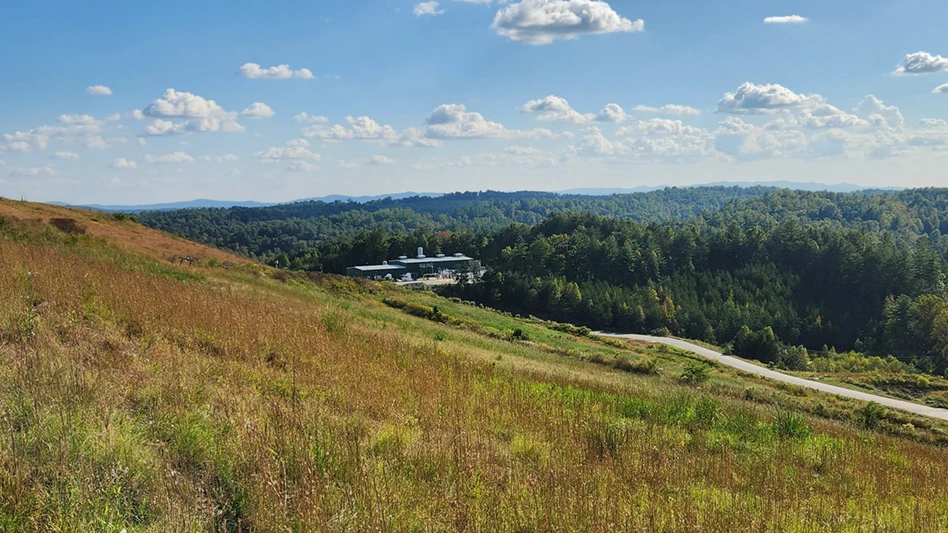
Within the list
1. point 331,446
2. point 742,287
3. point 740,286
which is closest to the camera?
point 331,446

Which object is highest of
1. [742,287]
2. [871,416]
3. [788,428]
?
[788,428]

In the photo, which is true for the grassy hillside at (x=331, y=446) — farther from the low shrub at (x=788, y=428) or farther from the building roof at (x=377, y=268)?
the building roof at (x=377, y=268)

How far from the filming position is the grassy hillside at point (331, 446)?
13.3 feet

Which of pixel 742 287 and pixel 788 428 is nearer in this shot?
pixel 788 428

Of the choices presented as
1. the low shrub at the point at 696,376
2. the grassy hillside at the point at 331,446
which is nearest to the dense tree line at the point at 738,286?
the low shrub at the point at 696,376

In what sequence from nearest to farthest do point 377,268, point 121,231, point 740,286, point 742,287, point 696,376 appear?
point 696,376 < point 121,231 < point 740,286 < point 742,287 < point 377,268

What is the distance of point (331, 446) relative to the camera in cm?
504

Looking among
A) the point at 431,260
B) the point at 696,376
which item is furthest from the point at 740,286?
the point at 696,376

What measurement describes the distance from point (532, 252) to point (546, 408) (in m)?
117

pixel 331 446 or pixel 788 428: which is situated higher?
pixel 331 446

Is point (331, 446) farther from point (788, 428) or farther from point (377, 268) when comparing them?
point (377, 268)

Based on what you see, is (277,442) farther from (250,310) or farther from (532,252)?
(532,252)

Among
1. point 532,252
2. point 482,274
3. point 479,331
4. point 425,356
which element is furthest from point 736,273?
point 425,356

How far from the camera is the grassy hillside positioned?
159 inches
